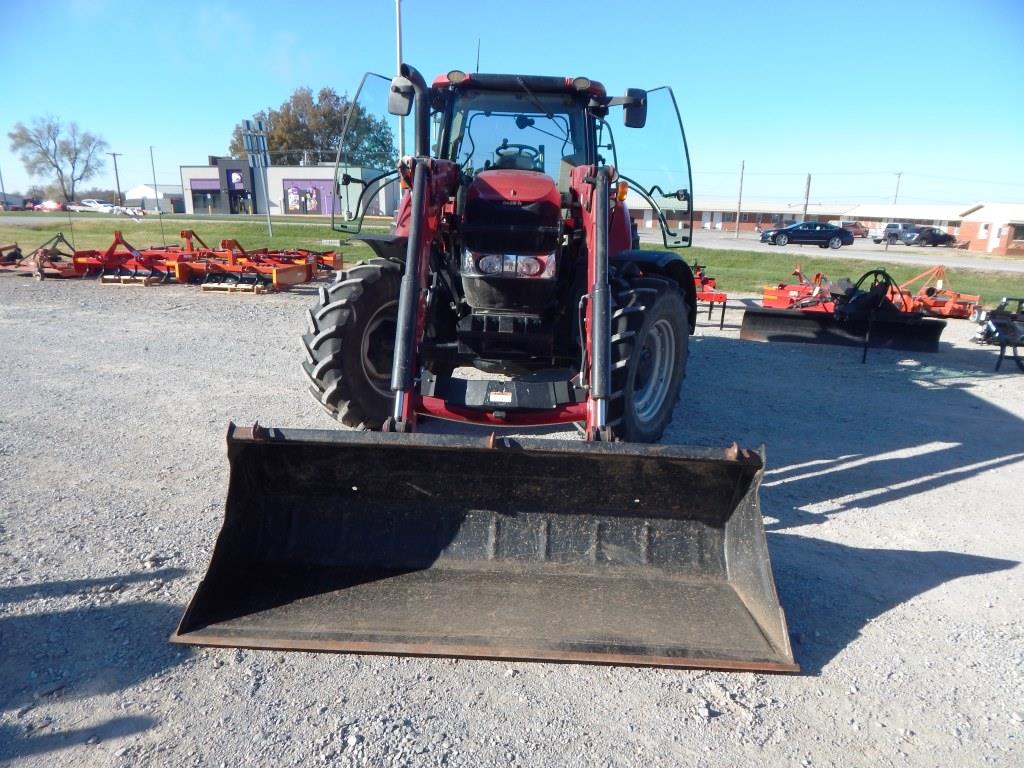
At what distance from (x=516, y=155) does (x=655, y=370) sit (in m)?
1.99

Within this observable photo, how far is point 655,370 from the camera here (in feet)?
16.2

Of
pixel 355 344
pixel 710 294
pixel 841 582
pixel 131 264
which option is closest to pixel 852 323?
pixel 710 294

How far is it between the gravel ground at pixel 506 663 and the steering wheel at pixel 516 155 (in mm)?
2410

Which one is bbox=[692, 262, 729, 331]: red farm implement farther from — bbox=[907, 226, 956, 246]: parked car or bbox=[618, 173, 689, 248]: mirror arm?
bbox=[907, 226, 956, 246]: parked car

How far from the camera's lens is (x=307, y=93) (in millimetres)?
55219

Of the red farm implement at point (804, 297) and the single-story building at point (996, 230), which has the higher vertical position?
the single-story building at point (996, 230)

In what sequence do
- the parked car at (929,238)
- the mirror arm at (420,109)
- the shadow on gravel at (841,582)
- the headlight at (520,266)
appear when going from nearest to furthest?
1. the shadow on gravel at (841,582)
2. the headlight at (520,266)
3. the mirror arm at (420,109)
4. the parked car at (929,238)

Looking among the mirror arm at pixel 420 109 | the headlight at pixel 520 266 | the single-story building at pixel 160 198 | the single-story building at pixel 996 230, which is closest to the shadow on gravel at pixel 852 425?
the headlight at pixel 520 266

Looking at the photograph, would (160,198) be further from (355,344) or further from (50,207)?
(355,344)

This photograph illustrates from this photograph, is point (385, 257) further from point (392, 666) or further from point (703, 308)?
point (703, 308)

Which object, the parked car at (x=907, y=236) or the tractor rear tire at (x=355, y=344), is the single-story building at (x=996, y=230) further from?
the tractor rear tire at (x=355, y=344)

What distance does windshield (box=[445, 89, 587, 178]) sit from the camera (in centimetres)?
526

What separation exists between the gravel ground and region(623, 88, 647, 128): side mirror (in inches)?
93.6

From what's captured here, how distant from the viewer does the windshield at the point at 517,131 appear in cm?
526
